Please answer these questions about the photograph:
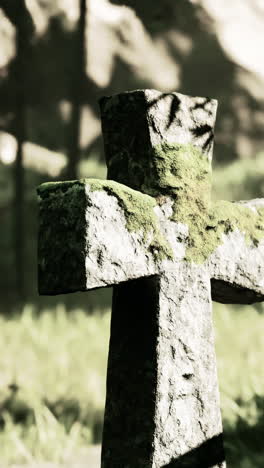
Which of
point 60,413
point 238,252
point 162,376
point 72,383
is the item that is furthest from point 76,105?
point 162,376

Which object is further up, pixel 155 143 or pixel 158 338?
pixel 155 143

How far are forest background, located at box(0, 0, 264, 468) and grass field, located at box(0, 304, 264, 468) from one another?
0.04 ft

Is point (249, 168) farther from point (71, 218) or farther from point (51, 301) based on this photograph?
point (71, 218)

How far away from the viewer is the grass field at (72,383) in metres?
4.10

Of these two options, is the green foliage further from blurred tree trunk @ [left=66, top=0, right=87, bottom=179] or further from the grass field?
the grass field

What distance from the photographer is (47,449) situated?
13.7 feet

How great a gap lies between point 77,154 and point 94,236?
5813mm

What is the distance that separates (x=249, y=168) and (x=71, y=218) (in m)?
6.95

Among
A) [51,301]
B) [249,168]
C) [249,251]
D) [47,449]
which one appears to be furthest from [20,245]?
[249,251]

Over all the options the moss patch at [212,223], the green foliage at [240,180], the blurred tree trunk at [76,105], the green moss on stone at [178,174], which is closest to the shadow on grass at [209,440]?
the moss patch at [212,223]

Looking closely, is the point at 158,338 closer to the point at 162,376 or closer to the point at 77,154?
the point at 162,376

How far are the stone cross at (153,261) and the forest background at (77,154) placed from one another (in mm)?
2043

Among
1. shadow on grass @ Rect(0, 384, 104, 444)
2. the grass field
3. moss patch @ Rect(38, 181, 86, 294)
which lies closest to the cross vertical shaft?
moss patch @ Rect(38, 181, 86, 294)

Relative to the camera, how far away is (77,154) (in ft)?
25.3
